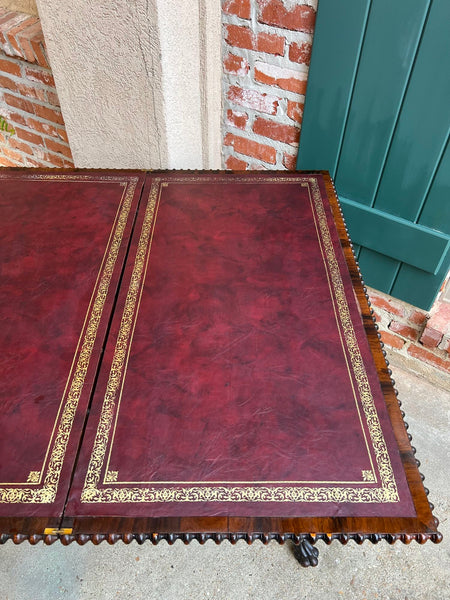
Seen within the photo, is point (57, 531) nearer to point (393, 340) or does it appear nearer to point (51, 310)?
point (51, 310)

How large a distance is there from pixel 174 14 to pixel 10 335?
108cm

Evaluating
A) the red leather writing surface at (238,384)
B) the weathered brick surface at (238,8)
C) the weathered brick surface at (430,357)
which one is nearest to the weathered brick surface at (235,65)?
the weathered brick surface at (238,8)

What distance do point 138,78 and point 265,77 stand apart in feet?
1.47

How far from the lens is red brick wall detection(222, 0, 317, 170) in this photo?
1.53 m

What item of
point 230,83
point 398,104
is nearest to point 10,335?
point 230,83

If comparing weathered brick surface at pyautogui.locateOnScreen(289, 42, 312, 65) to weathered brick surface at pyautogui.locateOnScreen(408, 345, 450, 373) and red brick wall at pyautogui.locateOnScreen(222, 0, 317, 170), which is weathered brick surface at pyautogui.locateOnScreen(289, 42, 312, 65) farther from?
weathered brick surface at pyautogui.locateOnScreen(408, 345, 450, 373)

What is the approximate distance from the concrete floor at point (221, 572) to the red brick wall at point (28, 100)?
1.80 m

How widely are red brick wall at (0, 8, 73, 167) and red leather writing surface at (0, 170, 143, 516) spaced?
2.16 ft

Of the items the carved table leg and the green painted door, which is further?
the carved table leg

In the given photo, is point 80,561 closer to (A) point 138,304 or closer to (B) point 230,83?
(A) point 138,304

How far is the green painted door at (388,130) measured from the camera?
1.36 meters

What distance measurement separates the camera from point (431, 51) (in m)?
1.33

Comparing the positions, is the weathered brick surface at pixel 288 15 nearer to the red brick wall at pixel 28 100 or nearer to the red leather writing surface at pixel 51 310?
the red leather writing surface at pixel 51 310

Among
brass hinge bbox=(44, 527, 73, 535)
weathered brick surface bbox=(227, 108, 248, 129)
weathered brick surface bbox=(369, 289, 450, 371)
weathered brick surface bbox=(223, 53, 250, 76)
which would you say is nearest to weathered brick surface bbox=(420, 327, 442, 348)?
weathered brick surface bbox=(369, 289, 450, 371)
